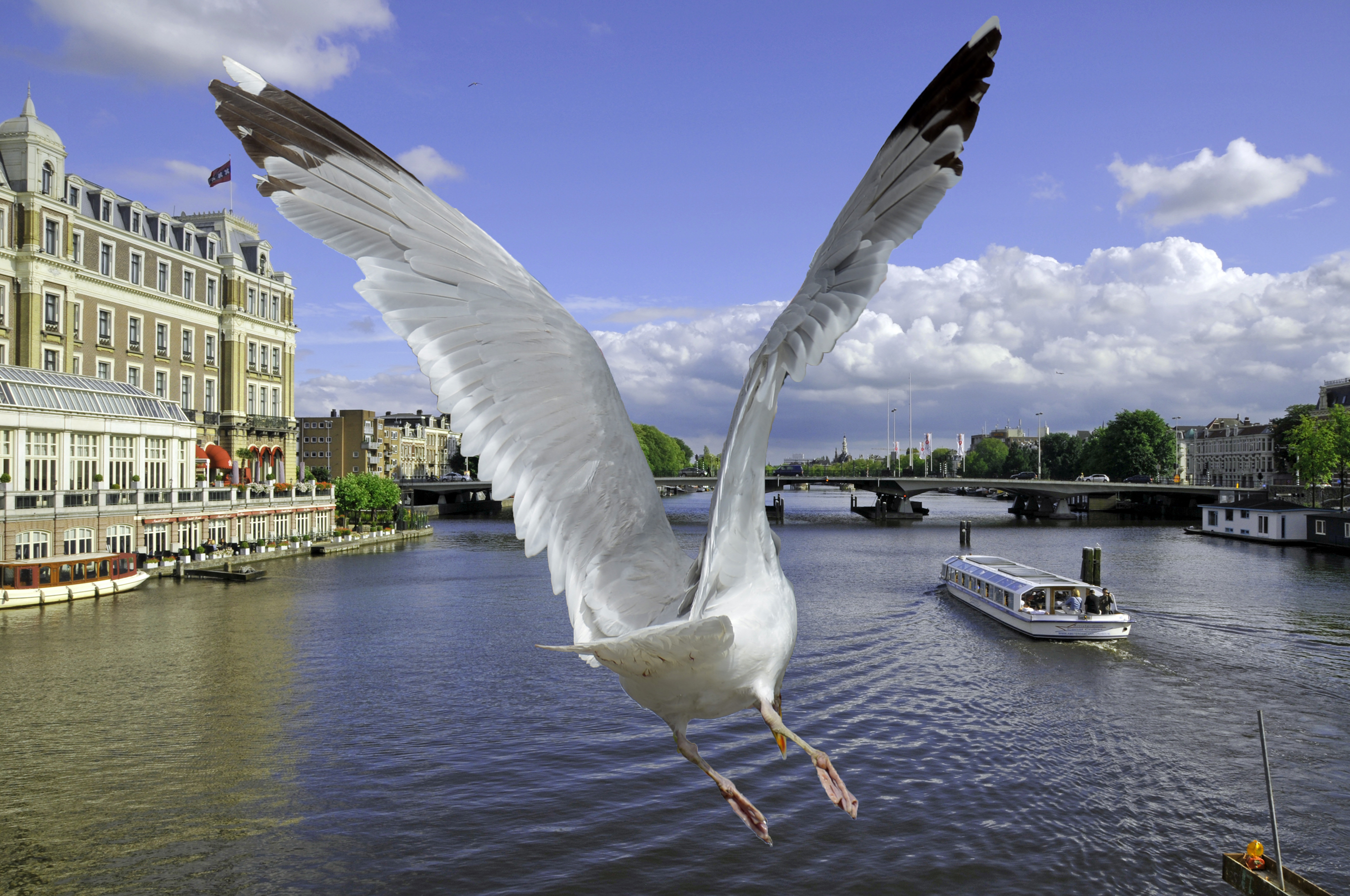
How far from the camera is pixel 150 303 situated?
4309 centimetres

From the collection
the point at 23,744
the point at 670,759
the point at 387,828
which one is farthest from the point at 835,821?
the point at 23,744

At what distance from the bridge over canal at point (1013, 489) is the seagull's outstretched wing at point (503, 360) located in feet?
192

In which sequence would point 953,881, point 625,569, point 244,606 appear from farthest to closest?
point 244,606 → point 953,881 → point 625,569

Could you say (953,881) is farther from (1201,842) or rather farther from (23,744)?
(23,744)

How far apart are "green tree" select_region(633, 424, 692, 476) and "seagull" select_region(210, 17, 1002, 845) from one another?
100447mm

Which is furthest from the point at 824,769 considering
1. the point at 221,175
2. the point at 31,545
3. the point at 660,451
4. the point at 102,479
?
the point at 660,451

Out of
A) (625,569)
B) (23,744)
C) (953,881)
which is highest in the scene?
(625,569)

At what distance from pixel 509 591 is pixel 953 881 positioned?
22.0 m

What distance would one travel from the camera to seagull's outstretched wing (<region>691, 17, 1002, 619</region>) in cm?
237

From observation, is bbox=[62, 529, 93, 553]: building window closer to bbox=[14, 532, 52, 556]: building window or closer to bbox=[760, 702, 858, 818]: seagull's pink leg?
bbox=[14, 532, 52, 556]: building window

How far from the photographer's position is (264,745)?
14680 mm

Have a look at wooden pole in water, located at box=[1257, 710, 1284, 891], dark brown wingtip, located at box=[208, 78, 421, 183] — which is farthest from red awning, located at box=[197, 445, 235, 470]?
dark brown wingtip, located at box=[208, 78, 421, 183]

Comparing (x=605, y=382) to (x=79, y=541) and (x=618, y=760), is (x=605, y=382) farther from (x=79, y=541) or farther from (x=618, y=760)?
(x=79, y=541)

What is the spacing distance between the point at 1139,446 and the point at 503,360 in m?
99.2
